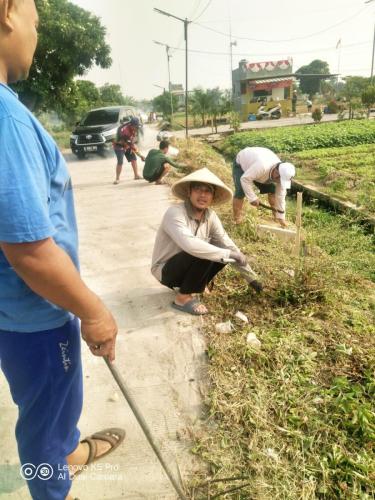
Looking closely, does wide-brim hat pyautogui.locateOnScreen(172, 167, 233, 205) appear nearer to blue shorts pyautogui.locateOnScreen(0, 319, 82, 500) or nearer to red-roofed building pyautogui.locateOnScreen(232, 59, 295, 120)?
blue shorts pyautogui.locateOnScreen(0, 319, 82, 500)

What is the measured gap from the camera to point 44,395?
48.6 inches

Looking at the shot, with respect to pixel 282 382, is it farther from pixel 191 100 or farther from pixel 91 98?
pixel 91 98

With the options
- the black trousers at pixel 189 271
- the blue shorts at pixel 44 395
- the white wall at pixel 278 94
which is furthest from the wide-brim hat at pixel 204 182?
the white wall at pixel 278 94

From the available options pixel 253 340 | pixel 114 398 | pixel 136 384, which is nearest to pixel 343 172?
pixel 253 340

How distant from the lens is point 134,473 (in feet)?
5.54

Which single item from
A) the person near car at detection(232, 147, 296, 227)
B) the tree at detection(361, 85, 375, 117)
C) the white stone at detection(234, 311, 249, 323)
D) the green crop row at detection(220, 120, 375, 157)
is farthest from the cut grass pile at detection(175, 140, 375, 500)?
the tree at detection(361, 85, 375, 117)

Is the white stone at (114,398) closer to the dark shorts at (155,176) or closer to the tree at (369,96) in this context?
the dark shorts at (155,176)

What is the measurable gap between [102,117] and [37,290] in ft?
39.9

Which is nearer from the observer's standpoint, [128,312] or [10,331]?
[10,331]

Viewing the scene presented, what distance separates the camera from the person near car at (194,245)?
2.62 meters

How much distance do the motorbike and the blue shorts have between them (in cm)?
3092

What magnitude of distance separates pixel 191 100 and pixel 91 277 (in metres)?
25.0

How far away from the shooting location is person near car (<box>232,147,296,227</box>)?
4402 millimetres

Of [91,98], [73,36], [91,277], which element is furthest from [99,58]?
[91,98]
